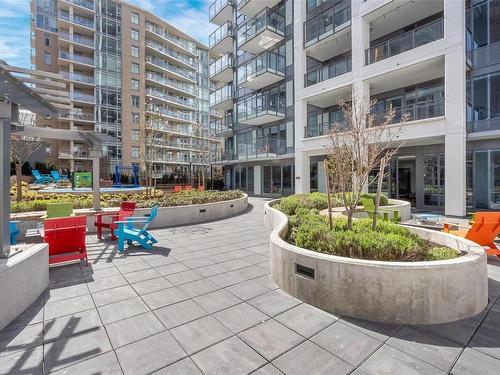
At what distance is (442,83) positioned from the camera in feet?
50.5

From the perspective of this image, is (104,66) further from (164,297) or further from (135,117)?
(164,297)

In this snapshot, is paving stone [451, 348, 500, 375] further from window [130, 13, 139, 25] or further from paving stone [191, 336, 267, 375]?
window [130, 13, 139, 25]

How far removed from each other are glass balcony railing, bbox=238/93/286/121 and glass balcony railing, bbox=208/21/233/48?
31.8 feet

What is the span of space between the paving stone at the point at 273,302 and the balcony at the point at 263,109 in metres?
20.5

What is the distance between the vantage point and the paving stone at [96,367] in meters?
2.81

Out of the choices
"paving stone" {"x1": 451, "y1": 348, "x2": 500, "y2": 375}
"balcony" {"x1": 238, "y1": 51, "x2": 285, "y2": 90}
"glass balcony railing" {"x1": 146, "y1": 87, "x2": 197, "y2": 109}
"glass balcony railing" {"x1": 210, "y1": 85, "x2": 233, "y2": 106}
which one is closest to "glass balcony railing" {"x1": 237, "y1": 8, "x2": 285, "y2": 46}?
"balcony" {"x1": 238, "y1": 51, "x2": 285, "y2": 90}

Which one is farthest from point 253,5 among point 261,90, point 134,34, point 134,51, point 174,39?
point 174,39

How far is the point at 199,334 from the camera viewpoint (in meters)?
3.48

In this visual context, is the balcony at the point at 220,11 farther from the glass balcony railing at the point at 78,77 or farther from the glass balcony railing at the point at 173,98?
the glass balcony railing at the point at 78,77

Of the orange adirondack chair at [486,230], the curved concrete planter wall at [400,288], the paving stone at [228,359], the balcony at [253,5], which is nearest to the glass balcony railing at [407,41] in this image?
the orange adirondack chair at [486,230]

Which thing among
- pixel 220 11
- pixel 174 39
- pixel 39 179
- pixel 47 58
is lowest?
pixel 39 179

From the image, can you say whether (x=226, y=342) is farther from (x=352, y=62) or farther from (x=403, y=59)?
(x=352, y=62)

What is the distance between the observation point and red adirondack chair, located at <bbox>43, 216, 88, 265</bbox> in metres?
5.84

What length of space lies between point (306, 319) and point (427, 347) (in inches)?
56.6
